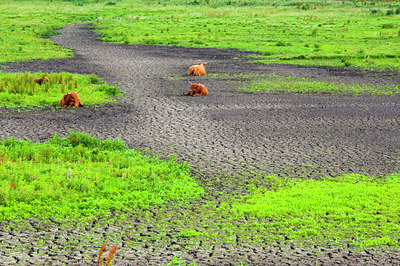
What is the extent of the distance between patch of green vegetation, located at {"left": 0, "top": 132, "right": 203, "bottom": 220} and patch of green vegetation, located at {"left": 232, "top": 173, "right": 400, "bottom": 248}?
1291 millimetres

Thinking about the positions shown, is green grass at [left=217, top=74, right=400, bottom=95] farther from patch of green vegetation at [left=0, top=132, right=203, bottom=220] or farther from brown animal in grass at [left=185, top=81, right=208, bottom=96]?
patch of green vegetation at [left=0, top=132, right=203, bottom=220]

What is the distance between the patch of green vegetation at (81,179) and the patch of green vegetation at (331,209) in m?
1.29

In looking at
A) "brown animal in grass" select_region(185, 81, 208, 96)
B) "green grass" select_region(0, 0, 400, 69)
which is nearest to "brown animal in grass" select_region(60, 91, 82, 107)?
"brown animal in grass" select_region(185, 81, 208, 96)

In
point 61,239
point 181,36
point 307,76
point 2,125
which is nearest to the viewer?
point 61,239

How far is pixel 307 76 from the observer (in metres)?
20.5

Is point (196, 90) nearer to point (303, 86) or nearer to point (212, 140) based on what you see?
point (303, 86)

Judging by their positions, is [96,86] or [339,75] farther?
[339,75]

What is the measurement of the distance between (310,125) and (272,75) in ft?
26.0

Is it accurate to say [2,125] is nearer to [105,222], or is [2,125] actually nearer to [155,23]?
[105,222]

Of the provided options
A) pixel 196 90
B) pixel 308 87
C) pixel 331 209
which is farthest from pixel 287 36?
pixel 331 209

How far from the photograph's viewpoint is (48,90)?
16.1 metres

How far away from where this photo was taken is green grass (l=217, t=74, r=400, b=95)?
1755cm

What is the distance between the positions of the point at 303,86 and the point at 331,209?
36.6 ft

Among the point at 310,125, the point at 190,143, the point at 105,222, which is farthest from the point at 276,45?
the point at 105,222
